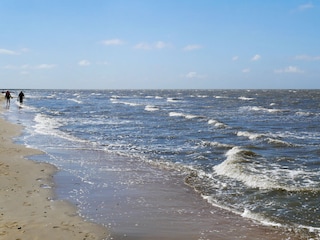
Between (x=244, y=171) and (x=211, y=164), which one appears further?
(x=211, y=164)

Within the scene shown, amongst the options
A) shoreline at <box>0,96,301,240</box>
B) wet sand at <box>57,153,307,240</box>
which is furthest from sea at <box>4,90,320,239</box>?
shoreline at <box>0,96,301,240</box>

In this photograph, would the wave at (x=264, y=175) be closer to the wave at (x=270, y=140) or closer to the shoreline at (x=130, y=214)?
the shoreline at (x=130, y=214)

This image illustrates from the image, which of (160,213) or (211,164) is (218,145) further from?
(160,213)

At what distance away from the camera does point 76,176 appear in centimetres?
1184

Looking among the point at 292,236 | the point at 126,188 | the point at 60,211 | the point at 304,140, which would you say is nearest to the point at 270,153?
the point at 304,140

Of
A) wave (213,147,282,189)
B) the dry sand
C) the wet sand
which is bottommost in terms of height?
the wet sand

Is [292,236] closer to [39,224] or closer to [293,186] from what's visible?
[293,186]

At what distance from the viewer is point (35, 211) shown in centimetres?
817

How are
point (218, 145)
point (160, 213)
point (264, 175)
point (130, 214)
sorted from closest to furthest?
1. point (130, 214)
2. point (160, 213)
3. point (264, 175)
4. point (218, 145)

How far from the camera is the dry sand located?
Result: 6977 mm

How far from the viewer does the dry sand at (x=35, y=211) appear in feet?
22.9

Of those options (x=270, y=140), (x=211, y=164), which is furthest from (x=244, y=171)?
(x=270, y=140)

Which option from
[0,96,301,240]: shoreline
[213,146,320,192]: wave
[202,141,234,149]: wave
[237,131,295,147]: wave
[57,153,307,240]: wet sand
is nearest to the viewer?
[0,96,301,240]: shoreline

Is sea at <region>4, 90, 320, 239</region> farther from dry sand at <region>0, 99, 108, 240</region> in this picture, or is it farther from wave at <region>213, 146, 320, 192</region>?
dry sand at <region>0, 99, 108, 240</region>
